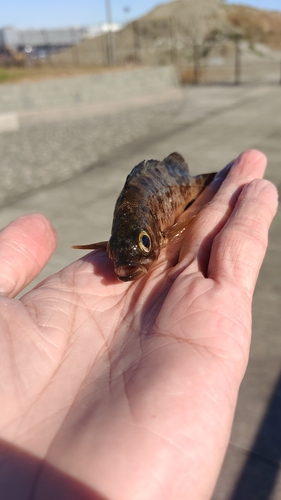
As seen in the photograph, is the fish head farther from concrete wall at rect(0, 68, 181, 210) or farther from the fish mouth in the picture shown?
concrete wall at rect(0, 68, 181, 210)

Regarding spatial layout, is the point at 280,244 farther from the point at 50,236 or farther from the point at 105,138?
the point at 105,138

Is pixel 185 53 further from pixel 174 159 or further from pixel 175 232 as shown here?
pixel 175 232

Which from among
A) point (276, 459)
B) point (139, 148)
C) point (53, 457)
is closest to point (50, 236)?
point (53, 457)

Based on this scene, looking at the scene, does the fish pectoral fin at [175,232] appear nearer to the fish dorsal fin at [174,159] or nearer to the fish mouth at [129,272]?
the fish mouth at [129,272]

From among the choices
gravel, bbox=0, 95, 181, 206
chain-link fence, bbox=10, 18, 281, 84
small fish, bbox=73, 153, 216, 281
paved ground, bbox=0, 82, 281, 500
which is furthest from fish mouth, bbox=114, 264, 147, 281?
chain-link fence, bbox=10, 18, 281, 84

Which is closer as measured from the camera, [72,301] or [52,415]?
[52,415]

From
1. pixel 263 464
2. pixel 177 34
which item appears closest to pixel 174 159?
pixel 263 464

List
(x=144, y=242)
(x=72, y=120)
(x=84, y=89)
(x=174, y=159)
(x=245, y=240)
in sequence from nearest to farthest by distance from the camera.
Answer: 1. (x=245, y=240)
2. (x=144, y=242)
3. (x=174, y=159)
4. (x=72, y=120)
5. (x=84, y=89)
